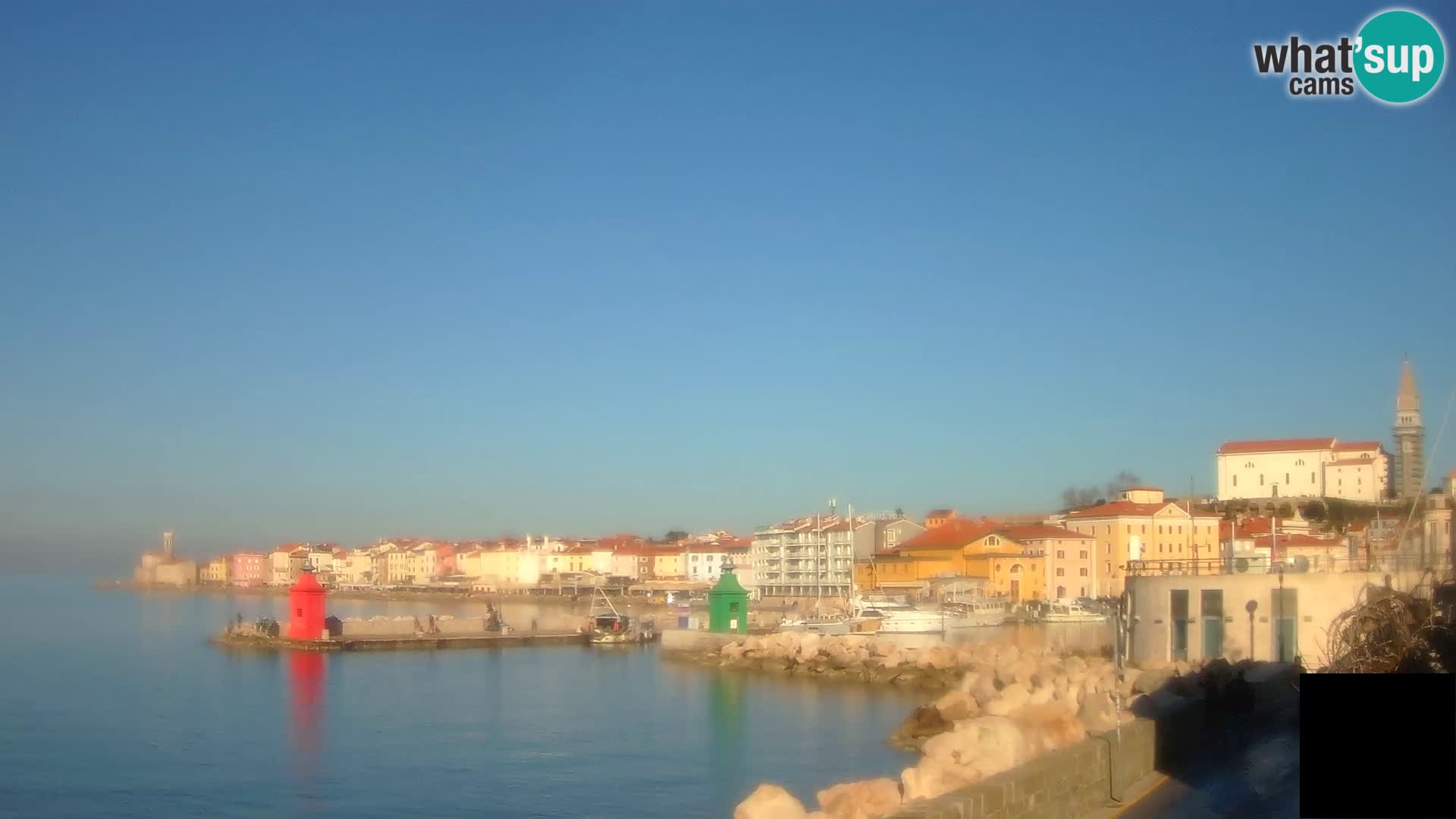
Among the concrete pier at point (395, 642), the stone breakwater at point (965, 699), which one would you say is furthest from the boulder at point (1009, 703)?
the concrete pier at point (395, 642)

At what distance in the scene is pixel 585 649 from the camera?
43469 mm

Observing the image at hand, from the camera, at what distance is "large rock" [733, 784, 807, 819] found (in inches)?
398

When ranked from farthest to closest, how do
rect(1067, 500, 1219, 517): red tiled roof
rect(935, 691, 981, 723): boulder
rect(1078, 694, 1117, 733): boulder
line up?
1. rect(1067, 500, 1219, 517): red tiled roof
2. rect(935, 691, 981, 723): boulder
3. rect(1078, 694, 1117, 733): boulder

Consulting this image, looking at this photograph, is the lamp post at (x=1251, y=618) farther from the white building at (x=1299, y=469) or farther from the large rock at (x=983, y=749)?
the white building at (x=1299, y=469)

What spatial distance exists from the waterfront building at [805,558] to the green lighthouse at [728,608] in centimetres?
1709

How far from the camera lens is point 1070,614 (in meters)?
46.6

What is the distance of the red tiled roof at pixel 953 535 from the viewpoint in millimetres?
54688

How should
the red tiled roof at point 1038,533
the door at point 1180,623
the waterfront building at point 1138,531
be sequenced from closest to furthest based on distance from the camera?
the door at point 1180,623, the waterfront building at point 1138,531, the red tiled roof at point 1038,533

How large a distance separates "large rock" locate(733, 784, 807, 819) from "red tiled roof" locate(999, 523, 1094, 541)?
44.3 m

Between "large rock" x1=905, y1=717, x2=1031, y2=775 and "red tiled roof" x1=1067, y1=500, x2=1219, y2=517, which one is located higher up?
"red tiled roof" x1=1067, y1=500, x2=1219, y2=517

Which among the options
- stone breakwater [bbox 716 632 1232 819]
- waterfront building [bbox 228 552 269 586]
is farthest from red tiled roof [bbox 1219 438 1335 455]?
waterfront building [bbox 228 552 269 586]

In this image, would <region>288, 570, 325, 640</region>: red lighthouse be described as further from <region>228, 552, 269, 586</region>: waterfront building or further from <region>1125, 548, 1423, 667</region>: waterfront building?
<region>228, 552, 269, 586</region>: waterfront building

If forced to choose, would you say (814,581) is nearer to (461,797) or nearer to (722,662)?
(722,662)

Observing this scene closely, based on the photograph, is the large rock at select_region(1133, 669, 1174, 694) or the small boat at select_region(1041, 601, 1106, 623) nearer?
the large rock at select_region(1133, 669, 1174, 694)
